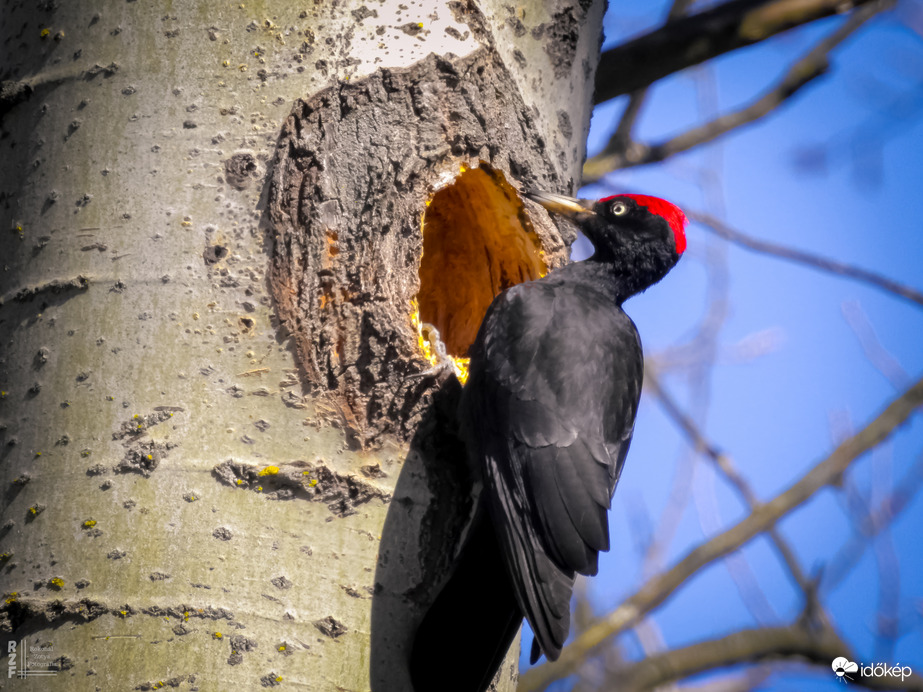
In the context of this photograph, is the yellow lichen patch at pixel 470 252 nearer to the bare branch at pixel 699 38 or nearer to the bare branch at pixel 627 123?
the bare branch at pixel 699 38

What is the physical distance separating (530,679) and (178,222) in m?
2.80

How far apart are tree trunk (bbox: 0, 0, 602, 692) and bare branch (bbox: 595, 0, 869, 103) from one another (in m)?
0.84

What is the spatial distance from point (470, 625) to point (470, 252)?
1320mm

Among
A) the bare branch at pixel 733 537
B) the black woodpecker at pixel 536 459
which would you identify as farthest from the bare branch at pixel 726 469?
the black woodpecker at pixel 536 459

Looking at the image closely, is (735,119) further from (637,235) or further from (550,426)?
(550,426)

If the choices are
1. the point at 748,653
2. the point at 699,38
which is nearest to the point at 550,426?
the point at 699,38

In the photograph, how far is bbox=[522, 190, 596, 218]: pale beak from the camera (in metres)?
2.38

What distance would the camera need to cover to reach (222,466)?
1.70 metres

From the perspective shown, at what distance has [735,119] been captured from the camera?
381cm

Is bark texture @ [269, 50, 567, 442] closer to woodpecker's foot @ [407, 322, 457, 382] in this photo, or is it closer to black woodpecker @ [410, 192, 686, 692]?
woodpecker's foot @ [407, 322, 457, 382]

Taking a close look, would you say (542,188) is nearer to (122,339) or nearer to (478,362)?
(478,362)

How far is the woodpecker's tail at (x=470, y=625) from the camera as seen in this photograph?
1.79m

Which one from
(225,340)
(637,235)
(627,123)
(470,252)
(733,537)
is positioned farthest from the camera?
(627,123)

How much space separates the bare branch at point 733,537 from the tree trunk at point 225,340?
1.76 meters
